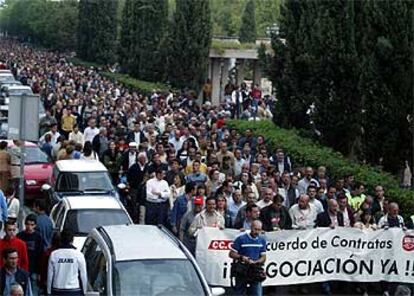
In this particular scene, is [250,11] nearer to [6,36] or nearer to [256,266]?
[256,266]

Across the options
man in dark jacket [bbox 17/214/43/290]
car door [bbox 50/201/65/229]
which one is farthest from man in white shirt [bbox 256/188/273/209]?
man in dark jacket [bbox 17/214/43/290]

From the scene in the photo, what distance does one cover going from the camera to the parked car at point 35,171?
80.6 feet

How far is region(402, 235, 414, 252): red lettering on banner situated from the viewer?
1681 centimetres

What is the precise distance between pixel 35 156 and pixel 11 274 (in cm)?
1319

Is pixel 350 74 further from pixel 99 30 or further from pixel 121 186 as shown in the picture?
pixel 99 30

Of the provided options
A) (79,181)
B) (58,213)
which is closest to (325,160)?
→ (79,181)

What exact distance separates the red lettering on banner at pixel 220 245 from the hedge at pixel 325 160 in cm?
455

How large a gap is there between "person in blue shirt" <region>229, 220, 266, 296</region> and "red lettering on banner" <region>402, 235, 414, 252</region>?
9.66 ft

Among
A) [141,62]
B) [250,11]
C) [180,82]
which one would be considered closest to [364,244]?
[180,82]

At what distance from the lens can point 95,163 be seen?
22203mm

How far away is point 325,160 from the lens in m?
24.2

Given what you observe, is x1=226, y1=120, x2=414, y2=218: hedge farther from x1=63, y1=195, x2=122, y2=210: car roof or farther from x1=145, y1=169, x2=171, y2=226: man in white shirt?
x1=63, y1=195, x2=122, y2=210: car roof

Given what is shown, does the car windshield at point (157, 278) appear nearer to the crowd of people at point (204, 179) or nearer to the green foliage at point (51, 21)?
the crowd of people at point (204, 179)

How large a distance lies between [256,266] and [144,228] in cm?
183
